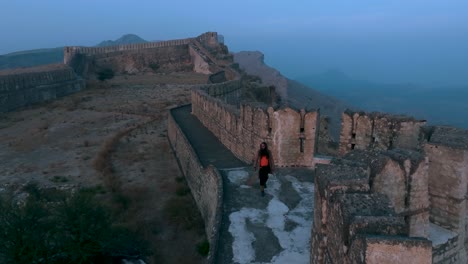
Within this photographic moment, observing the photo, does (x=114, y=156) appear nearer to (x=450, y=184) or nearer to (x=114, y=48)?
(x=450, y=184)

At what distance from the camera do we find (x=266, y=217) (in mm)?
6809

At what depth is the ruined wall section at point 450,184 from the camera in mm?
5295

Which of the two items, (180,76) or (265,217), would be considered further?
(180,76)

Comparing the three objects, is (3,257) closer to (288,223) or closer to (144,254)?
(144,254)

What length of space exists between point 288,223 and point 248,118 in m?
3.44

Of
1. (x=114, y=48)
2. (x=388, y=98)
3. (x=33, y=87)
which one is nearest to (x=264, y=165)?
(x=33, y=87)

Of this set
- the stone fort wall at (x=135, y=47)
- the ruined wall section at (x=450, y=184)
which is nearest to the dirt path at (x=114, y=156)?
the ruined wall section at (x=450, y=184)

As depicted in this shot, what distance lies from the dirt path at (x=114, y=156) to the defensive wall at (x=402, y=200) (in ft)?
14.2

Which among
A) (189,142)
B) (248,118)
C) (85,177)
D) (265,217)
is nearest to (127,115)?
(85,177)

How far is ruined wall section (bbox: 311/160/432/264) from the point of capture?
3092 mm

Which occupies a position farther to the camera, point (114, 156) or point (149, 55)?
point (149, 55)

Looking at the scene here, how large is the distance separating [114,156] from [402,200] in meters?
12.0

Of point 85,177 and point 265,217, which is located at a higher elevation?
point 265,217

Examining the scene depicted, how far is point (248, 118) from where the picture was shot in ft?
31.3
